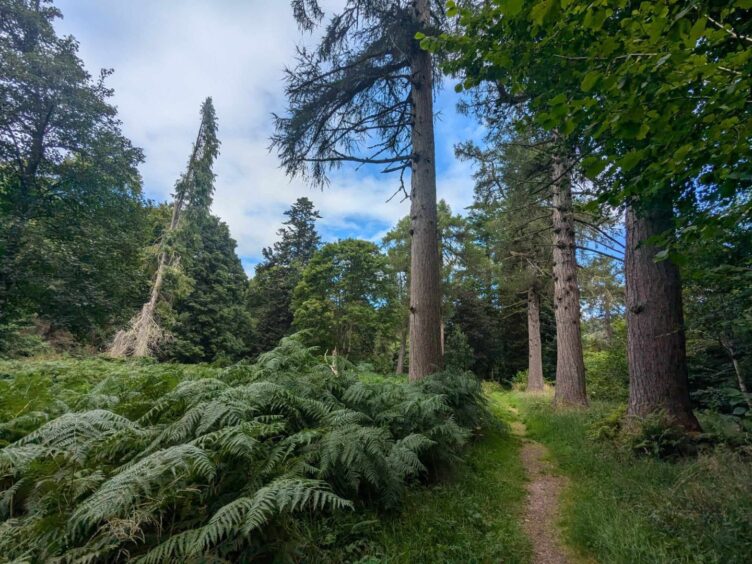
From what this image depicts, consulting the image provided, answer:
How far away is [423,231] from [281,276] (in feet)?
74.5

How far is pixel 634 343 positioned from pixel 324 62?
7363 mm

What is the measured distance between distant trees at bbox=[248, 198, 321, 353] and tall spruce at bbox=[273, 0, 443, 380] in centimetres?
1806

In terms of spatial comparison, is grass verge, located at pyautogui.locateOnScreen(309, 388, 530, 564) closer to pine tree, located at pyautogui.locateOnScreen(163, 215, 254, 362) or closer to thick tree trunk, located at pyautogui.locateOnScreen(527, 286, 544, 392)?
thick tree trunk, located at pyautogui.locateOnScreen(527, 286, 544, 392)

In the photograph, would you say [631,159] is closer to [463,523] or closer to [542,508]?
[463,523]

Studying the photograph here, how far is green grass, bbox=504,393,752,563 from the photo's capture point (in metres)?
1.96

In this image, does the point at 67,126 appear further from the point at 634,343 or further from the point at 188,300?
the point at 634,343

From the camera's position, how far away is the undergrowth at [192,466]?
1592 millimetres

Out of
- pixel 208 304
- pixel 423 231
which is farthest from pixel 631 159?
pixel 208 304

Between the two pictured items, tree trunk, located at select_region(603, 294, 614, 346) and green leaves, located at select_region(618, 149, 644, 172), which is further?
tree trunk, located at select_region(603, 294, 614, 346)

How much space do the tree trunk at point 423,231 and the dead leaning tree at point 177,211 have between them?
15.3 metres

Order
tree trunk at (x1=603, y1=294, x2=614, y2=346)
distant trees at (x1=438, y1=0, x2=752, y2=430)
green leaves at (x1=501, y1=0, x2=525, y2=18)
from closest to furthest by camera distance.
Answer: green leaves at (x1=501, y1=0, x2=525, y2=18), distant trees at (x1=438, y1=0, x2=752, y2=430), tree trunk at (x1=603, y1=294, x2=614, y2=346)

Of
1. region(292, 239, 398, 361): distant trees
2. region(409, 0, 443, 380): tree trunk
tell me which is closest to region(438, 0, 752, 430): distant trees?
region(409, 0, 443, 380): tree trunk

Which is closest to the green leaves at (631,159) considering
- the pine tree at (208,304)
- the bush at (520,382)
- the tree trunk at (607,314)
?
the bush at (520,382)

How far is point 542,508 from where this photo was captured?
304cm
